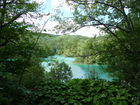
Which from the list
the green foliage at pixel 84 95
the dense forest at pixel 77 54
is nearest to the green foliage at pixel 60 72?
the dense forest at pixel 77 54

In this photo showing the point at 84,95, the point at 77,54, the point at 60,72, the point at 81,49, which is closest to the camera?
the point at 84,95

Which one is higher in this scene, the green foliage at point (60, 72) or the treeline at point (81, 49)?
the treeline at point (81, 49)

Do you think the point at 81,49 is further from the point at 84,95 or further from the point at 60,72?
the point at 60,72

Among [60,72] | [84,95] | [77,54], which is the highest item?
[77,54]

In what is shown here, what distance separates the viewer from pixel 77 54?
170 inches

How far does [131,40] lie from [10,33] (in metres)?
2.65

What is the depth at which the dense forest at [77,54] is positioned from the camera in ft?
8.49

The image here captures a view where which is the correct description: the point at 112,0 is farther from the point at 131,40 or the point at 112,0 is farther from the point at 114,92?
the point at 114,92

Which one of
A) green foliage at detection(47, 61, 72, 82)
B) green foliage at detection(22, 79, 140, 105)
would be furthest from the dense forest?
green foliage at detection(47, 61, 72, 82)

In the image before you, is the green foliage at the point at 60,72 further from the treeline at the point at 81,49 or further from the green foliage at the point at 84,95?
the green foliage at the point at 84,95

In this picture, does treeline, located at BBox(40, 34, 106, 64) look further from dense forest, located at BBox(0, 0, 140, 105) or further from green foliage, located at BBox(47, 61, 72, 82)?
green foliage, located at BBox(47, 61, 72, 82)

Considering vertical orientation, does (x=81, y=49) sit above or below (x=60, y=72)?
above

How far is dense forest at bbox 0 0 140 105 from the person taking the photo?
2588 millimetres

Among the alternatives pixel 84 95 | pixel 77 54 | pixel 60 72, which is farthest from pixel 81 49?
pixel 60 72
